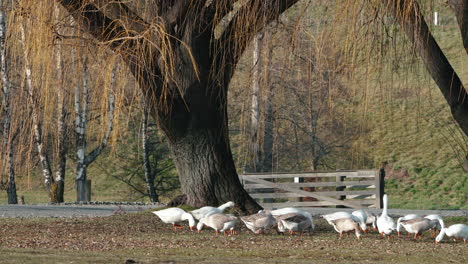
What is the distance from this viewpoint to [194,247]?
34.4 feet

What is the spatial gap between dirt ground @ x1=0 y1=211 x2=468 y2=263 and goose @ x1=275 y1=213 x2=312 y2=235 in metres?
0.18

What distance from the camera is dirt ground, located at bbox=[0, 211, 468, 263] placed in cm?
912

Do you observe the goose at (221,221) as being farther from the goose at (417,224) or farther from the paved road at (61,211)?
the paved road at (61,211)

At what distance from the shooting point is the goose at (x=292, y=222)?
12273 mm

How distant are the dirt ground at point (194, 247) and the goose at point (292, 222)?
18 cm

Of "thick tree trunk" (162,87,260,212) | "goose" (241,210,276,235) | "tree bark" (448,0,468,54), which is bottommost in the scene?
"goose" (241,210,276,235)

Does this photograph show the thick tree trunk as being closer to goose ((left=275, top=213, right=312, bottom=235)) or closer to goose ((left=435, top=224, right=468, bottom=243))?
goose ((left=275, top=213, right=312, bottom=235))

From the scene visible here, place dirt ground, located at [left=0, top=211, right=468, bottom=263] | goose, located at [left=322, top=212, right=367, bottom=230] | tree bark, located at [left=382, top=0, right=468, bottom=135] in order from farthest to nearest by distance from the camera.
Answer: goose, located at [left=322, top=212, right=367, bottom=230]
tree bark, located at [left=382, top=0, right=468, bottom=135]
dirt ground, located at [left=0, top=211, right=468, bottom=263]

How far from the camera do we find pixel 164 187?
104 ft

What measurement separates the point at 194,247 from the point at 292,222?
2.33 metres

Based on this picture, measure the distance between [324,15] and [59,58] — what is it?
16.2 feet

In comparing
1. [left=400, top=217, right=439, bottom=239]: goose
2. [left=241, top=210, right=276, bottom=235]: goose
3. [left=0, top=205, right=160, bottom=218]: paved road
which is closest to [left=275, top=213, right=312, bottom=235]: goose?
[left=241, top=210, right=276, bottom=235]: goose

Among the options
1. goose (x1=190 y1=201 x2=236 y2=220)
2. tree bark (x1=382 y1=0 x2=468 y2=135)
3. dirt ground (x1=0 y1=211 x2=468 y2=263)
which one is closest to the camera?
dirt ground (x1=0 y1=211 x2=468 y2=263)

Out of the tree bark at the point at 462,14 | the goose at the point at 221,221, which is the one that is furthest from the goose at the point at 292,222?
the tree bark at the point at 462,14
